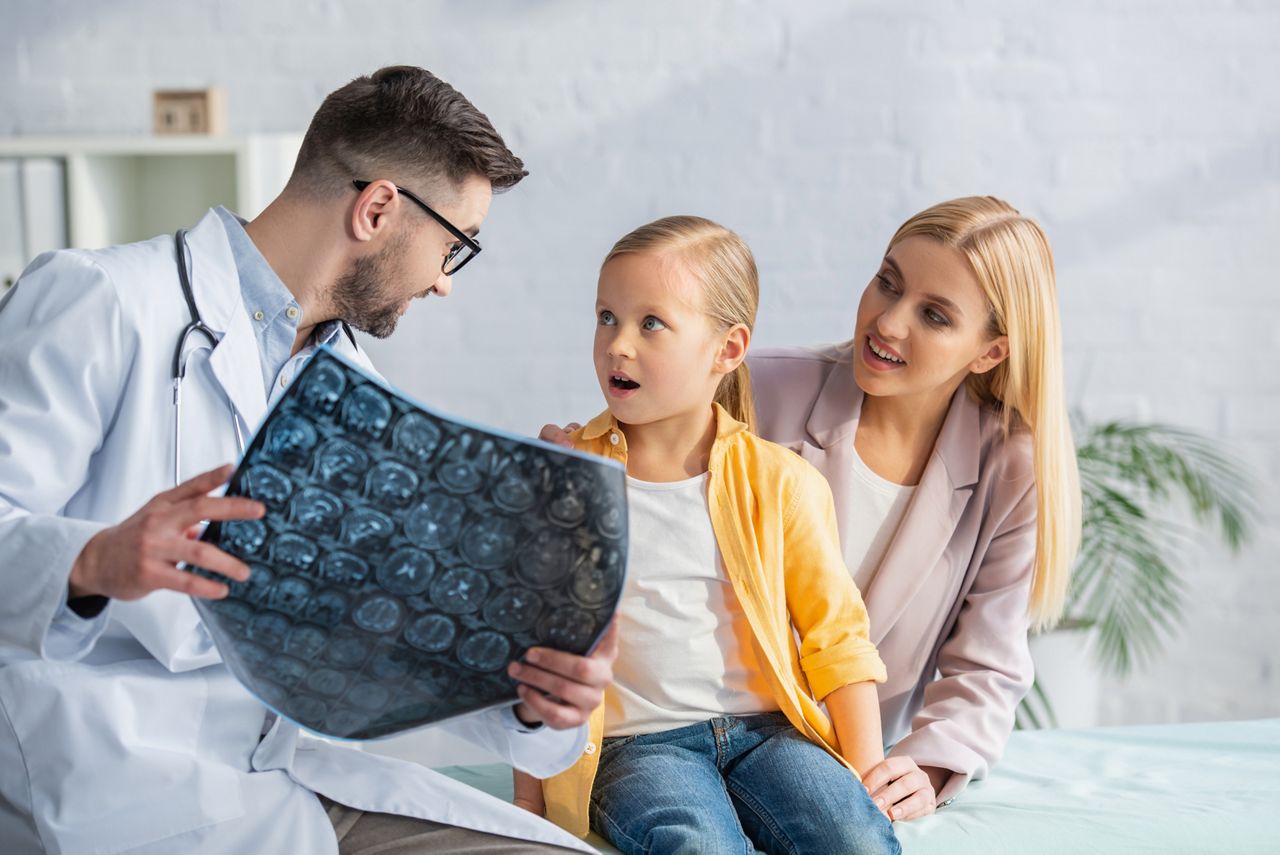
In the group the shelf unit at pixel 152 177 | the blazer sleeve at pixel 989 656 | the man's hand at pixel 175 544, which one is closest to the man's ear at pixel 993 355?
the blazer sleeve at pixel 989 656

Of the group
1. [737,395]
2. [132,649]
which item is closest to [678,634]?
[737,395]

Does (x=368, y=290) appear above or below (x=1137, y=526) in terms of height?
above

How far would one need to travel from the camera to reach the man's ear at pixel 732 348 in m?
1.62

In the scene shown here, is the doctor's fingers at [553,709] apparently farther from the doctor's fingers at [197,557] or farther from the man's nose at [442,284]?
the man's nose at [442,284]

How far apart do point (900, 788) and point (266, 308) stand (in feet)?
3.30

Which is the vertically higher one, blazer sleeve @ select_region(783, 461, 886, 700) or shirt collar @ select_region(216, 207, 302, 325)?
shirt collar @ select_region(216, 207, 302, 325)

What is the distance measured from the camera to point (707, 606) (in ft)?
5.10

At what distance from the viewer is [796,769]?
1.49 m

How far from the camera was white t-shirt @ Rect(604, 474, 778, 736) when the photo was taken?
5.02 feet

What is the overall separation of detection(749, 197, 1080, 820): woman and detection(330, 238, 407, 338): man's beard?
64cm

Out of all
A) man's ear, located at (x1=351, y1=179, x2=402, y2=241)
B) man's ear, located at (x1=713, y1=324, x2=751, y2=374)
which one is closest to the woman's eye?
man's ear, located at (x1=713, y1=324, x2=751, y2=374)

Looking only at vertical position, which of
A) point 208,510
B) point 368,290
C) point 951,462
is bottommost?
point 951,462

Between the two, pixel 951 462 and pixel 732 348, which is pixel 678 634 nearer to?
pixel 732 348

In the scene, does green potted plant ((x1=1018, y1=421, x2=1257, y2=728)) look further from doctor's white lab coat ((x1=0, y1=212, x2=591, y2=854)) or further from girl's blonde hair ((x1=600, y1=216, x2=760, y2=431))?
doctor's white lab coat ((x1=0, y1=212, x2=591, y2=854))
